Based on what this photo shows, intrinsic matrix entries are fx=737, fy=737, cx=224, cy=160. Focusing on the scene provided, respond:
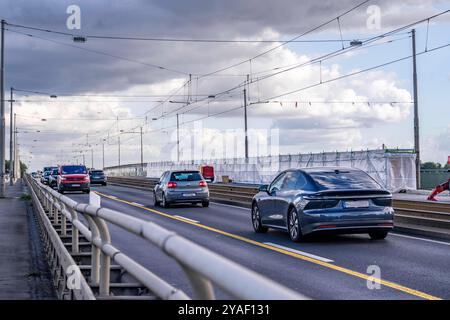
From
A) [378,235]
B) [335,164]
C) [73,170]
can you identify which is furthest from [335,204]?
[335,164]

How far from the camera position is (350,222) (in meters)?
14.1

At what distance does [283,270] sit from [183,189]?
17.8 metres

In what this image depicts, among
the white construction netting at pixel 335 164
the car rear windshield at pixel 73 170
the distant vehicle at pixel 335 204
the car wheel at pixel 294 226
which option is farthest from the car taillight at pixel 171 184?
the car rear windshield at pixel 73 170

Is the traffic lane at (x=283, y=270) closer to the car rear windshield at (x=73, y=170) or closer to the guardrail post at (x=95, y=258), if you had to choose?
the guardrail post at (x=95, y=258)

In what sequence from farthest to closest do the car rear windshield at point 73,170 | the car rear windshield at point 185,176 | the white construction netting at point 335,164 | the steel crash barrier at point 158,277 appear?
1. the car rear windshield at point 73,170
2. the white construction netting at point 335,164
3. the car rear windshield at point 185,176
4. the steel crash barrier at point 158,277

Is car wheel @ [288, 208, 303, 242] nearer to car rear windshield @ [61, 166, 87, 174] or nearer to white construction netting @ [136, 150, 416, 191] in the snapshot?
white construction netting @ [136, 150, 416, 191]

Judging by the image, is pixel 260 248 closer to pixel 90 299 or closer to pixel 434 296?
pixel 434 296

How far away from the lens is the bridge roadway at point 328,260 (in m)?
9.09

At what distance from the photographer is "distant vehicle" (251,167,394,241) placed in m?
14.1

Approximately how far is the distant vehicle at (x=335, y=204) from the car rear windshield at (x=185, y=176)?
13668 mm

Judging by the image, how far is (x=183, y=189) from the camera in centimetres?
2845
